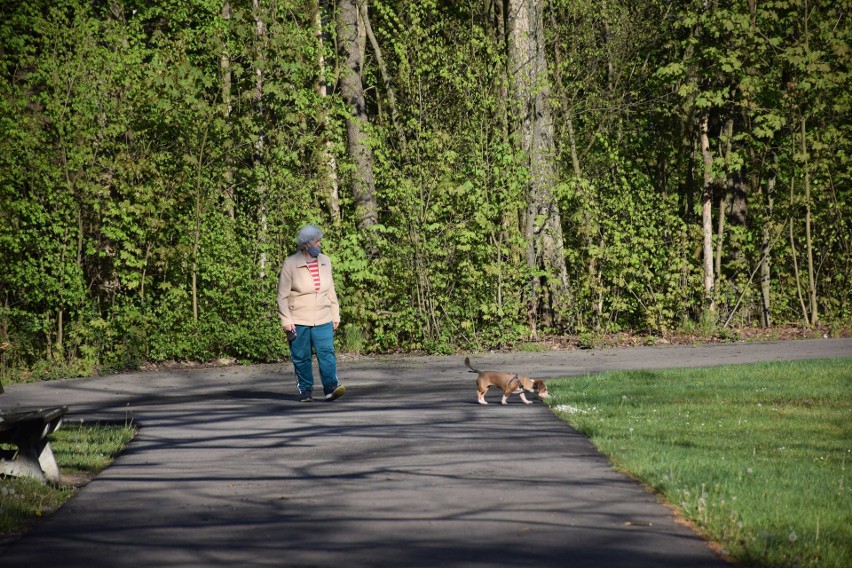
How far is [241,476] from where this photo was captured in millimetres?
8445

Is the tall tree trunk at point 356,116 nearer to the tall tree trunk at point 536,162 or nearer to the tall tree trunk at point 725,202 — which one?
the tall tree trunk at point 536,162

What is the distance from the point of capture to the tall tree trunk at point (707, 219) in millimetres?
22141

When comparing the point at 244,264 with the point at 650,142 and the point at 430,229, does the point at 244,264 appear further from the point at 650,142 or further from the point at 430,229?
the point at 650,142

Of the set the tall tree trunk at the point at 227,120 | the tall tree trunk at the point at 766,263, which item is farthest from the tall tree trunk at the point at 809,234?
the tall tree trunk at the point at 227,120

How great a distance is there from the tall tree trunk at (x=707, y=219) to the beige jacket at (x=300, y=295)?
33.1ft

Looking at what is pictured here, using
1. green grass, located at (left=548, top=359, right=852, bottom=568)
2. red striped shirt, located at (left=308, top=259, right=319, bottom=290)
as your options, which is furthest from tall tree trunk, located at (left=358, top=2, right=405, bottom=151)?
green grass, located at (left=548, top=359, right=852, bottom=568)

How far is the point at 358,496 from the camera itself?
7.54 m

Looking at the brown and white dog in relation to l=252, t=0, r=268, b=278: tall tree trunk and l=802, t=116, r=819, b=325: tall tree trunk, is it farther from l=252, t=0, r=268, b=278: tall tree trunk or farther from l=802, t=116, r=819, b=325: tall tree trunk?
l=802, t=116, r=819, b=325: tall tree trunk

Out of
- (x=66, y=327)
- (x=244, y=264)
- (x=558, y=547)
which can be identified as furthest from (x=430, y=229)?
(x=558, y=547)

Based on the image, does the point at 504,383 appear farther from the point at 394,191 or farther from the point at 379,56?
the point at 379,56

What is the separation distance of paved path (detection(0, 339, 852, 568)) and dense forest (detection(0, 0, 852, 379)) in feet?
21.0

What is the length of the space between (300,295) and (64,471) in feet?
16.7

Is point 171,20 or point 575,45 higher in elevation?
point 171,20

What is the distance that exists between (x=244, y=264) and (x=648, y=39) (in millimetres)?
11680
